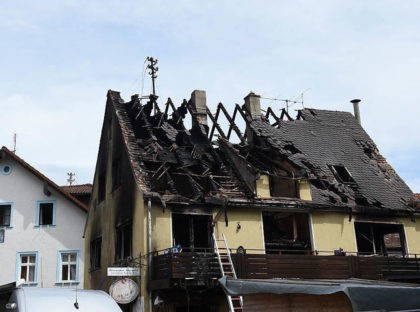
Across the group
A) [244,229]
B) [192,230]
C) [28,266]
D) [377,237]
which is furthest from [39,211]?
[377,237]

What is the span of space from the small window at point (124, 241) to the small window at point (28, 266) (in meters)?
7.41

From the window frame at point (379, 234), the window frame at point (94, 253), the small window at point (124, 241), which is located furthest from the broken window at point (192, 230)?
the window frame at point (379, 234)

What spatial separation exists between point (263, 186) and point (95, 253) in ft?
29.9

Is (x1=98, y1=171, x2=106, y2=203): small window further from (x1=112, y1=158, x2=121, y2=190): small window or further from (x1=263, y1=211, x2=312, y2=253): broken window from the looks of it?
(x1=263, y1=211, x2=312, y2=253): broken window

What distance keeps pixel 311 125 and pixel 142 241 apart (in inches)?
509

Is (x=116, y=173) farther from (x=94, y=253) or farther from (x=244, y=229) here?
(x=244, y=229)

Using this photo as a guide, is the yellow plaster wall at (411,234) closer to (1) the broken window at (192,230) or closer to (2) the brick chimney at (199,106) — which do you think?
(1) the broken window at (192,230)

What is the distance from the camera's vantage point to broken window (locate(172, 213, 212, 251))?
1998cm

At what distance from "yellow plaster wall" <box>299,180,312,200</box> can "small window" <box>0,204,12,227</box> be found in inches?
602

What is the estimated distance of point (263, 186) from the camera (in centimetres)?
2164

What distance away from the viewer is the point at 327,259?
20.2 meters

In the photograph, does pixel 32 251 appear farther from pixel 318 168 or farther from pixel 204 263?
pixel 318 168

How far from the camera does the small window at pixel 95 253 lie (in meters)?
24.7

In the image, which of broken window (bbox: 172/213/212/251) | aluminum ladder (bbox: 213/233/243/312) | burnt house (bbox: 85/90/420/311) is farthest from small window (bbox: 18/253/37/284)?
aluminum ladder (bbox: 213/233/243/312)
